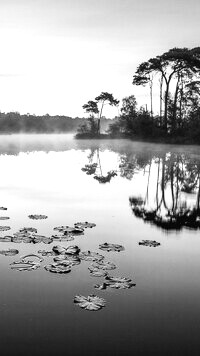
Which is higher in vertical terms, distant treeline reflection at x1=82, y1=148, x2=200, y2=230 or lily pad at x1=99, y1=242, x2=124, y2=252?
distant treeline reflection at x1=82, y1=148, x2=200, y2=230

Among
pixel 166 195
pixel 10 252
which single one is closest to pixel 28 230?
pixel 10 252

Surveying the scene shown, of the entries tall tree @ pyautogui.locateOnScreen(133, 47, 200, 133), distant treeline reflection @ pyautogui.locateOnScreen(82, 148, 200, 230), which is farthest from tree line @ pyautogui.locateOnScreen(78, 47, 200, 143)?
distant treeline reflection @ pyautogui.locateOnScreen(82, 148, 200, 230)

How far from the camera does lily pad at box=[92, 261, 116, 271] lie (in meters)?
5.84

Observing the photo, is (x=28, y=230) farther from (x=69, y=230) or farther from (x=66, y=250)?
(x=66, y=250)

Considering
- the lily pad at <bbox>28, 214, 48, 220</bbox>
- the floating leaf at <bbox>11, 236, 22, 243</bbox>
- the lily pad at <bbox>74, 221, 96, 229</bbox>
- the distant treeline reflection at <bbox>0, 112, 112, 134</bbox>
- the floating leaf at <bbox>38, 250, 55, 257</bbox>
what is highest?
the distant treeline reflection at <bbox>0, 112, 112, 134</bbox>

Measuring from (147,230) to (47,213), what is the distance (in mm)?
2929

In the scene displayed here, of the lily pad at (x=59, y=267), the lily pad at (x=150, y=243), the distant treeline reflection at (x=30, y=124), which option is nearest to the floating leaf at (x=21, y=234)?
the lily pad at (x=59, y=267)

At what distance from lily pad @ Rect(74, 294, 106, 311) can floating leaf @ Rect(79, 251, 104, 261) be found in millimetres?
1457

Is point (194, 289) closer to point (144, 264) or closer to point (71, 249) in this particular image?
point (144, 264)

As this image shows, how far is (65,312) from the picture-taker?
14.4ft

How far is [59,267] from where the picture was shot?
18.9 feet

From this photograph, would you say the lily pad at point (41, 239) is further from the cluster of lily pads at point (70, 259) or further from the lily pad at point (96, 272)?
the lily pad at point (96, 272)

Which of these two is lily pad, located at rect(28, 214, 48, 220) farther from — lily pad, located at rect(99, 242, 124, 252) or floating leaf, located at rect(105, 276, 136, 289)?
floating leaf, located at rect(105, 276, 136, 289)

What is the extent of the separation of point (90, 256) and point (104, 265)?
0.46 m
